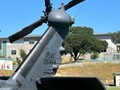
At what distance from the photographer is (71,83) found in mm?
10914

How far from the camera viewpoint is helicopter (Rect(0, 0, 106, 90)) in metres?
10.6

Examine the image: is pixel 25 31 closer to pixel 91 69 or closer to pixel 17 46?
pixel 91 69

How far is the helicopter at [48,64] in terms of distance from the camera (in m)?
10.6

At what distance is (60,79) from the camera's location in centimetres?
Answer: 1086

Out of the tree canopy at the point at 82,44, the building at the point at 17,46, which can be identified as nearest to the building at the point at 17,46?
the building at the point at 17,46

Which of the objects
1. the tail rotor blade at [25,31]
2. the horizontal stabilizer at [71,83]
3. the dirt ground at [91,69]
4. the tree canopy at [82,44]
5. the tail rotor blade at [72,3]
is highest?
the tree canopy at [82,44]

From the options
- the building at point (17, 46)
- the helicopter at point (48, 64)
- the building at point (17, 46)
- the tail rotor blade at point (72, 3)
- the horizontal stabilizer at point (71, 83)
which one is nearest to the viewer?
the horizontal stabilizer at point (71, 83)

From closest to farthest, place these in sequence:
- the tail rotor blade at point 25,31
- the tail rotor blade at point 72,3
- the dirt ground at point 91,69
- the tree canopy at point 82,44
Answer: the tail rotor blade at point 25,31, the tail rotor blade at point 72,3, the dirt ground at point 91,69, the tree canopy at point 82,44

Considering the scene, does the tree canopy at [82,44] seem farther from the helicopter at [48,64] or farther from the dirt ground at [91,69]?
the helicopter at [48,64]

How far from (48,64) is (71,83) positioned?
6.27 ft

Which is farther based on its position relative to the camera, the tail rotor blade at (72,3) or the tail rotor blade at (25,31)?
the tail rotor blade at (72,3)

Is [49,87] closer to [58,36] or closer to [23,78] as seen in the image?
[23,78]

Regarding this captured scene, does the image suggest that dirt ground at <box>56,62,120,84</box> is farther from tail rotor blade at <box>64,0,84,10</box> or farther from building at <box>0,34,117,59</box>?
tail rotor blade at <box>64,0,84,10</box>

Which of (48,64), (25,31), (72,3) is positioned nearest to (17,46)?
(72,3)
